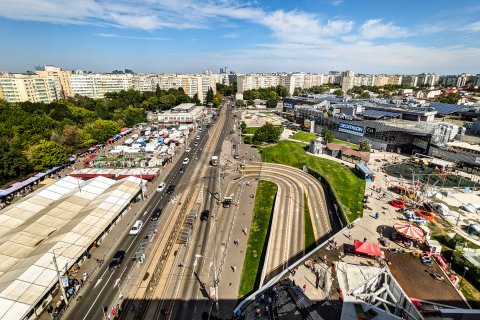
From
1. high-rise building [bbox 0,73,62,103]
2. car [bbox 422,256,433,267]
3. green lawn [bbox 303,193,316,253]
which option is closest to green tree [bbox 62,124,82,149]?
green lawn [bbox 303,193,316,253]

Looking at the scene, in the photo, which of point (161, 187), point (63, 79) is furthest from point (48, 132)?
point (63, 79)

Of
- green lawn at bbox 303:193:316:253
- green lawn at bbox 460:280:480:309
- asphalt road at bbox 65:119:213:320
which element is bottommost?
asphalt road at bbox 65:119:213:320

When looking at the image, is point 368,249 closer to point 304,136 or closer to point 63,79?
point 304,136

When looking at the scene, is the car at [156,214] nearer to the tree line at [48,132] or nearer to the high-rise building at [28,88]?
the tree line at [48,132]

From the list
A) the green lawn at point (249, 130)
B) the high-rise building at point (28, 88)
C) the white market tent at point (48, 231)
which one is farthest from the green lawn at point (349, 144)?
the high-rise building at point (28, 88)

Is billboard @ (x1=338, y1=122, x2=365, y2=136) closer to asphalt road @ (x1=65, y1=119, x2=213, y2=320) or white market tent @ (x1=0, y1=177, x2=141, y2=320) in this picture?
asphalt road @ (x1=65, y1=119, x2=213, y2=320)

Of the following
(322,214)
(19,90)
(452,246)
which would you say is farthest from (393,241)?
(19,90)
